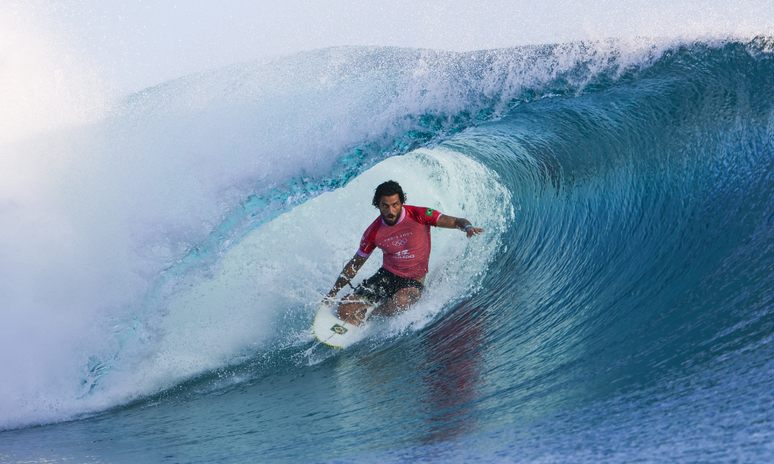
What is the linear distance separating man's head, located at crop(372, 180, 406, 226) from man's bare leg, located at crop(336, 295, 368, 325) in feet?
2.44

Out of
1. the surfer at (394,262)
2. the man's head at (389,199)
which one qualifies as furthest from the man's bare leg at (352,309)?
the man's head at (389,199)

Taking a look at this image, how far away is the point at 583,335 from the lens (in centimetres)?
280

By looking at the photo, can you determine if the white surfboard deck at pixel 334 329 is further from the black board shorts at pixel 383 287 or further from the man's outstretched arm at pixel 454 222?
the man's outstretched arm at pixel 454 222

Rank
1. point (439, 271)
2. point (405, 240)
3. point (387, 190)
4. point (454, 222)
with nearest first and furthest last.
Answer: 1. point (387, 190)
2. point (454, 222)
3. point (405, 240)
4. point (439, 271)

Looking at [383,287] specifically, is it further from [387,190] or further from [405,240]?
[387,190]

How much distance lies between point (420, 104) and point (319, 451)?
302cm

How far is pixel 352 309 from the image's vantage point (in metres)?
4.03

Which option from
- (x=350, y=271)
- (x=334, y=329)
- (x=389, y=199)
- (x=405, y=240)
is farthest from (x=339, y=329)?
(x=389, y=199)

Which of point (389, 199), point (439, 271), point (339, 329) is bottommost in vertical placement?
point (339, 329)

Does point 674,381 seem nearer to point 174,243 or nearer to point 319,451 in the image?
point 319,451

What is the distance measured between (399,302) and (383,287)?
20 cm

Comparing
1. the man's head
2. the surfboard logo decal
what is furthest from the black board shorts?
the man's head

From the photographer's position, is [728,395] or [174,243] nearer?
[728,395]

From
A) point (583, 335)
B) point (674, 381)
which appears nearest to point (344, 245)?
point (583, 335)
